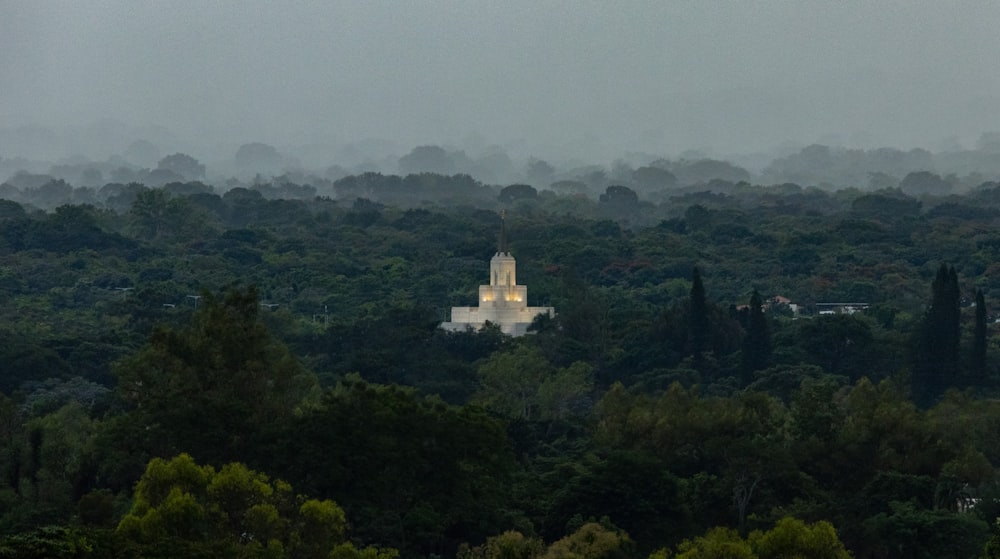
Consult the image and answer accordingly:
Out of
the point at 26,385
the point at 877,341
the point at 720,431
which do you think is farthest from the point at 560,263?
the point at 720,431

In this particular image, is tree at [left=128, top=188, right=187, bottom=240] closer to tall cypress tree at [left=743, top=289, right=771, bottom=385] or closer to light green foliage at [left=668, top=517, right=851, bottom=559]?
tall cypress tree at [left=743, top=289, right=771, bottom=385]

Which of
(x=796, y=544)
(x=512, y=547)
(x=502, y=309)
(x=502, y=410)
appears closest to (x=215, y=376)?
(x=512, y=547)

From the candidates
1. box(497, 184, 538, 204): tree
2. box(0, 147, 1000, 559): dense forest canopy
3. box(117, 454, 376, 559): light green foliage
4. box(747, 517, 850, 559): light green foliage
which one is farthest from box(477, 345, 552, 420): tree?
box(497, 184, 538, 204): tree

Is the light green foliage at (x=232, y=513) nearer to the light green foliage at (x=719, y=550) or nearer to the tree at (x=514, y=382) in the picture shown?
the light green foliage at (x=719, y=550)

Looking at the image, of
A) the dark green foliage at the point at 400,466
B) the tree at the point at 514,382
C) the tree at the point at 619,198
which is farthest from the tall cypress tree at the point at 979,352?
the tree at the point at 619,198

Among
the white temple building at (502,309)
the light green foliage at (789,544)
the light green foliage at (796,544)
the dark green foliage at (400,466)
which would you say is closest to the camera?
the light green foliage at (789,544)

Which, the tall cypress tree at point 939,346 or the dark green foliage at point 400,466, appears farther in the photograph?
the tall cypress tree at point 939,346
